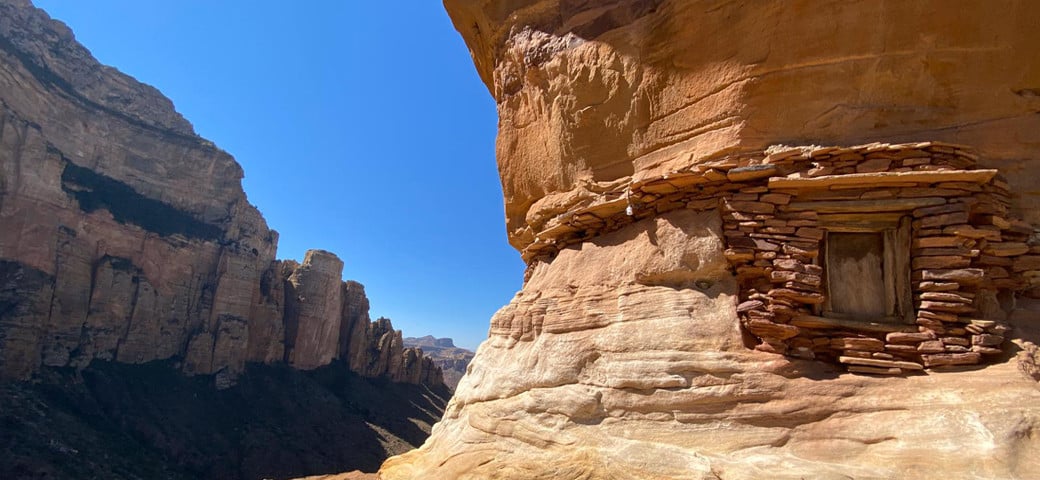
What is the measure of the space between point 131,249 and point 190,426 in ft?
59.1

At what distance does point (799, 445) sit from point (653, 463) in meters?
1.19

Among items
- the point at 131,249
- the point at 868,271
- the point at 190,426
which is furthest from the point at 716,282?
the point at 131,249

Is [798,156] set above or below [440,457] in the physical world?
above

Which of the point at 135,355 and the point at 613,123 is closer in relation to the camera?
the point at 613,123

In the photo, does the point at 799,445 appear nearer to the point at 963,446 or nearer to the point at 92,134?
the point at 963,446

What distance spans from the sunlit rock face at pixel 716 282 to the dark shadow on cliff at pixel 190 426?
112ft

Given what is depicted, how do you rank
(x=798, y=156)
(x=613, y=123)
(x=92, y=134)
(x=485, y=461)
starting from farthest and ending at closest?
(x=92, y=134) < (x=613, y=123) < (x=485, y=461) < (x=798, y=156)

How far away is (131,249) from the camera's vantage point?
46.2 metres

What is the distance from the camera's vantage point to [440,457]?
611cm

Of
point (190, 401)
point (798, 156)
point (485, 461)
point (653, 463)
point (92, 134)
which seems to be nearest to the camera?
point (653, 463)

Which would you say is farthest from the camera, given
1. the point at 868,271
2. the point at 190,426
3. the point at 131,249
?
the point at 131,249

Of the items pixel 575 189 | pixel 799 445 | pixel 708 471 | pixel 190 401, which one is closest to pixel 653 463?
pixel 708 471

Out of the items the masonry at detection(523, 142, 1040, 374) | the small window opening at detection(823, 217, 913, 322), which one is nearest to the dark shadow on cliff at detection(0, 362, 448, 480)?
the masonry at detection(523, 142, 1040, 374)

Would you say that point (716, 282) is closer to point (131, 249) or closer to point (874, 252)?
point (874, 252)
